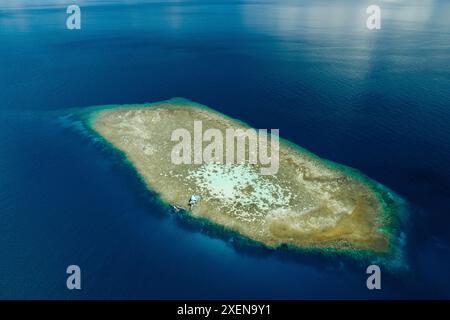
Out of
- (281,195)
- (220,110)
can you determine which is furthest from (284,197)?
(220,110)

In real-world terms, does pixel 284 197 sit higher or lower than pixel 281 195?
lower

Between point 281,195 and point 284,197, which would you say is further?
point 281,195

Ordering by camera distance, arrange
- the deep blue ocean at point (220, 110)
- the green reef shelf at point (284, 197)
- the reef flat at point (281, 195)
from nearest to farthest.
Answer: the deep blue ocean at point (220, 110), the green reef shelf at point (284, 197), the reef flat at point (281, 195)

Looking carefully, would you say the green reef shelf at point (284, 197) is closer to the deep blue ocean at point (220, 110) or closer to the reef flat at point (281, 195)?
the reef flat at point (281, 195)

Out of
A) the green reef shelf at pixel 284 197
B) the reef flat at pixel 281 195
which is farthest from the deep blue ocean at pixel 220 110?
the reef flat at pixel 281 195

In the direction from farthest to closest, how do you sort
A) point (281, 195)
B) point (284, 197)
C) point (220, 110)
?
point (220, 110)
point (281, 195)
point (284, 197)

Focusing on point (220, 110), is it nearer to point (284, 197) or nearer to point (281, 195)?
point (281, 195)

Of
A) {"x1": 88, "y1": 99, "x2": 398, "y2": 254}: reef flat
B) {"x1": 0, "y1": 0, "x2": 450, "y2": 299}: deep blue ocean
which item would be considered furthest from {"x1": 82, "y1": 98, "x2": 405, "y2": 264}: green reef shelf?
{"x1": 0, "y1": 0, "x2": 450, "y2": 299}: deep blue ocean

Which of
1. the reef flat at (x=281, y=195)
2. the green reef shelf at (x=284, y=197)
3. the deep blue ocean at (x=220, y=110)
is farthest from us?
the reef flat at (x=281, y=195)
